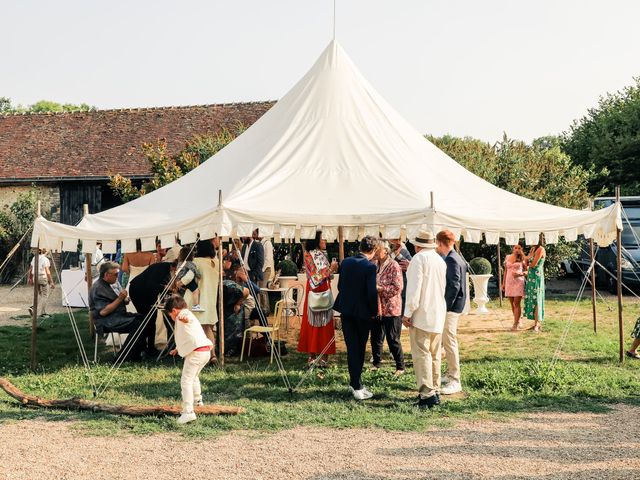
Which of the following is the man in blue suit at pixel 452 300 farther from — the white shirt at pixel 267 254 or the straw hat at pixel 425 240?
the white shirt at pixel 267 254

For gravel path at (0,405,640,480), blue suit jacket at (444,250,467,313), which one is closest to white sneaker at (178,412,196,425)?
gravel path at (0,405,640,480)

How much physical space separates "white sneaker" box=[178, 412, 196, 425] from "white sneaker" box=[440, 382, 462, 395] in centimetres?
268

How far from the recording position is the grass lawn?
7.14m

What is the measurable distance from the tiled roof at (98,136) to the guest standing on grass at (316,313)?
56.8 ft

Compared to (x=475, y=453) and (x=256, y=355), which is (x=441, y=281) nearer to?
(x=475, y=453)

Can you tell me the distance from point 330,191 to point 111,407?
4006 mm

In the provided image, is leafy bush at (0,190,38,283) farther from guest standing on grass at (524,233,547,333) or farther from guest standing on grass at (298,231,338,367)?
guest standing on grass at (298,231,338,367)

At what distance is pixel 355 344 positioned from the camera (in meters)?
8.10

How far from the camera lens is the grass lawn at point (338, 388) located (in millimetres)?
7137

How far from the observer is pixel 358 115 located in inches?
443

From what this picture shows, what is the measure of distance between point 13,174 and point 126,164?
13.8 ft

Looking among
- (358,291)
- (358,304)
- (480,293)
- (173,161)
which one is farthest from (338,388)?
(173,161)

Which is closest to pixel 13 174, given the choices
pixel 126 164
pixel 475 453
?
pixel 126 164

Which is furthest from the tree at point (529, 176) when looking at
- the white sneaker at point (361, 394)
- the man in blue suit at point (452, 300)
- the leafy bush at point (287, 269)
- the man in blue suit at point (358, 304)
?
the white sneaker at point (361, 394)
